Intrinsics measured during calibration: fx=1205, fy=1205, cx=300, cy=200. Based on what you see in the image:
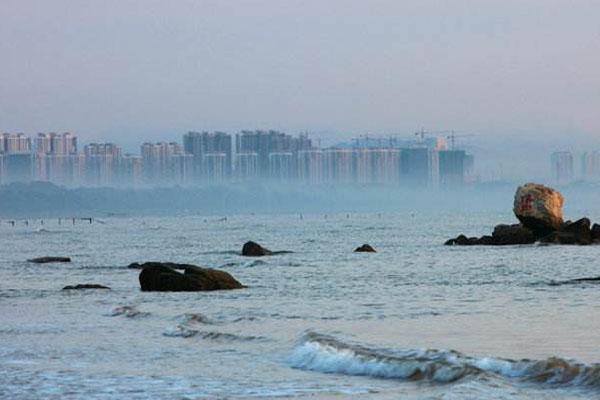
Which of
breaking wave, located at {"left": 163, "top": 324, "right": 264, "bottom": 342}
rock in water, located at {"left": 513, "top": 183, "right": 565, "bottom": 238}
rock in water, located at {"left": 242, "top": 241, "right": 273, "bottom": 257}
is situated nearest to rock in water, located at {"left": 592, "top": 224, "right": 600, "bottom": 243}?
rock in water, located at {"left": 513, "top": 183, "right": 565, "bottom": 238}

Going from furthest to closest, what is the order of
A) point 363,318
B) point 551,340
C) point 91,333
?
point 363,318 < point 91,333 < point 551,340

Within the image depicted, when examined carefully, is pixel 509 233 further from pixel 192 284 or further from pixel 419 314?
pixel 419 314

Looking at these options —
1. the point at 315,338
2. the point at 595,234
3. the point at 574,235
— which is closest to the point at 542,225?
the point at 574,235

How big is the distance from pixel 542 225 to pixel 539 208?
142 centimetres

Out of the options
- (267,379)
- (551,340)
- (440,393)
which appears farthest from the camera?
(551,340)

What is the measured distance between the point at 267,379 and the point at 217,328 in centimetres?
879

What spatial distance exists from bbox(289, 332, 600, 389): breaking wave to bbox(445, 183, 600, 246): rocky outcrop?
168 feet

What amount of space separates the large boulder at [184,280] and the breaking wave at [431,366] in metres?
16.9

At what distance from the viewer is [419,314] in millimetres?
30703

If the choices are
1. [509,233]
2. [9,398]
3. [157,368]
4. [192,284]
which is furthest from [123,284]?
[509,233]

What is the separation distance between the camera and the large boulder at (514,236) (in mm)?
75438

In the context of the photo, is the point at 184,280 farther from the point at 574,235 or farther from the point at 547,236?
the point at 547,236

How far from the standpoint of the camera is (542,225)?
74875 mm

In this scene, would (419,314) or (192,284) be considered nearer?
(419,314)
